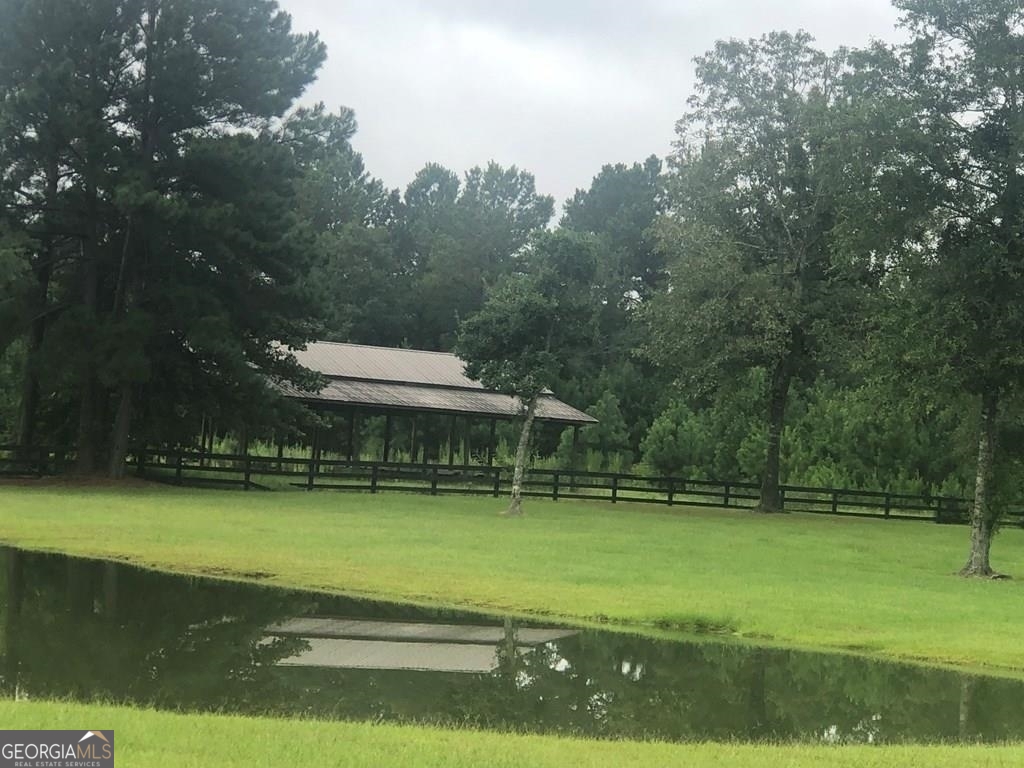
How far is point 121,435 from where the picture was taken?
32719 mm

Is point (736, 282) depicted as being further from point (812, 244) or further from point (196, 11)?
point (196, 11)

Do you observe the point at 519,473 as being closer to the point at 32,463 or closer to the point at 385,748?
the point at 32,463

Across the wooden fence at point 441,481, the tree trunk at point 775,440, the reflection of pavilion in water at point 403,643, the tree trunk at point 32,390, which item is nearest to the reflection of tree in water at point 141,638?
A: the reflection of pavilion in water at point 403,643

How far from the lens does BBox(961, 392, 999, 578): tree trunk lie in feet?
63.6

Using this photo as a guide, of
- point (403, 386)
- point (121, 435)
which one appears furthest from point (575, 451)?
point (121, 435)

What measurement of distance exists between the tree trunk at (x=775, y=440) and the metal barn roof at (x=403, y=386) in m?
7.96

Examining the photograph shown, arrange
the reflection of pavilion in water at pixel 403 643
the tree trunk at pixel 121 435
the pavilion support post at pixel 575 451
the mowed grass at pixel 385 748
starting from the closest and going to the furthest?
the mowed grass at pixel 385 748
the reflection of pavilion in water at pixel 403 643
the tree trunk at pixel 121 435
the pavilion support post at pixel 575 451

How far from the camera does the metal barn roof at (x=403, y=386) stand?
38.9m

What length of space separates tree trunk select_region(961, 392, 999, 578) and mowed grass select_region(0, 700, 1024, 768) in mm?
13041

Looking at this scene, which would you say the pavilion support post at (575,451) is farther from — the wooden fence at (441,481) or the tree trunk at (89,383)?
the tree trunk at (89,383)

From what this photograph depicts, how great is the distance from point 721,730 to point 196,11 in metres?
30.0

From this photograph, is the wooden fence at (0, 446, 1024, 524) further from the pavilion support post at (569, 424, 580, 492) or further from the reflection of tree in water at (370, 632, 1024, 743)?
the reflection of tree in water at (370, 632, 1024, 743)

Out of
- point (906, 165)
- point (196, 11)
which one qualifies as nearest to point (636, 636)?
point (906, 165)

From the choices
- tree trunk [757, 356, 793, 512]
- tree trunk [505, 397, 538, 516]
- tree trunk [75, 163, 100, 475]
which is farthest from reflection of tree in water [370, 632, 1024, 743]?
tree trunk [757, 356, 793, 512]
